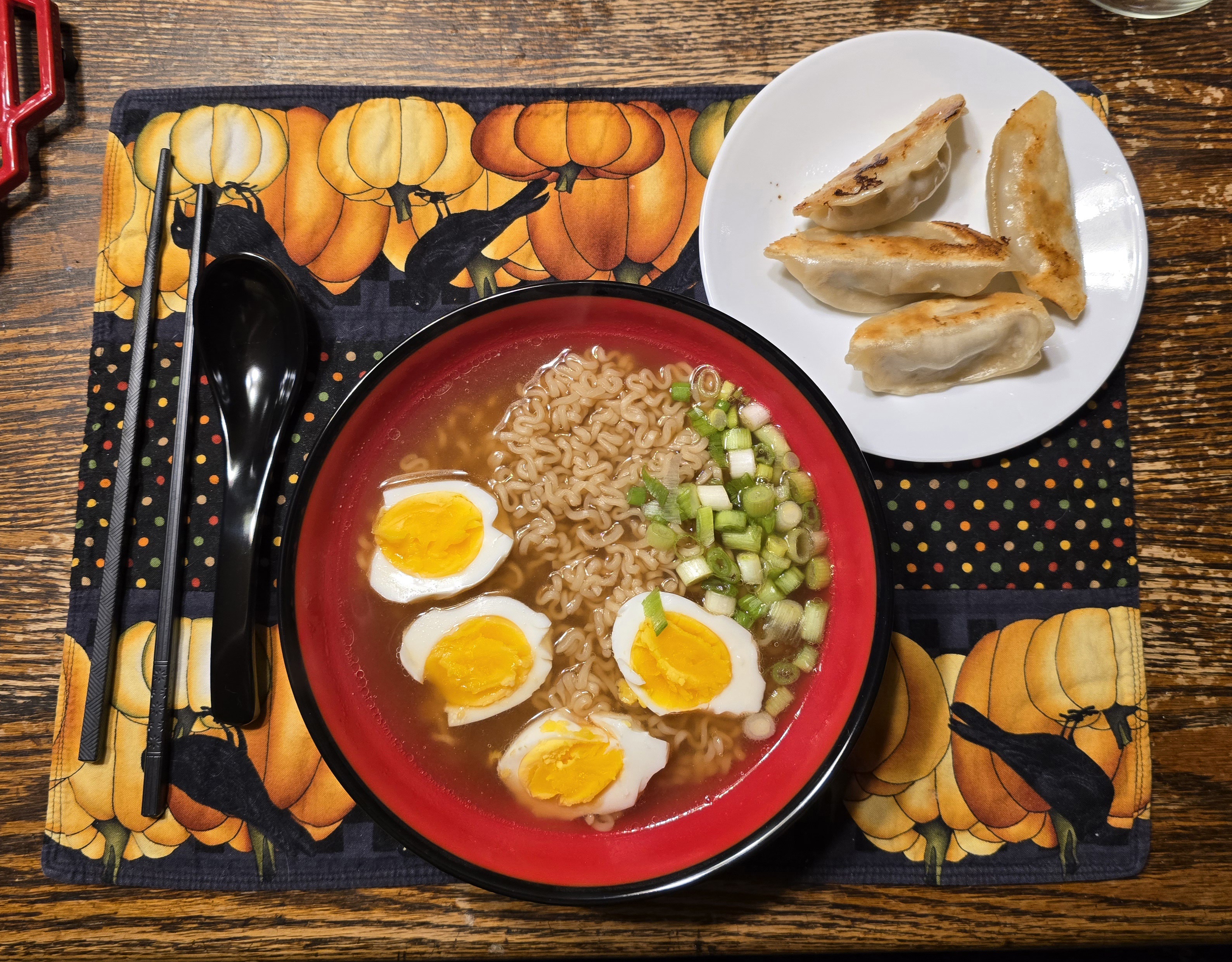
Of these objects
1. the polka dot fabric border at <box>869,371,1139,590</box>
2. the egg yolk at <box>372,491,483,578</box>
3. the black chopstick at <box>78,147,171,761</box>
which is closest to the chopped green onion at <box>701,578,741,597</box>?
the polka dot fabric border at <box>869,371,1139,590</box>

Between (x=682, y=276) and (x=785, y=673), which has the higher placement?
(x=682, y=276)

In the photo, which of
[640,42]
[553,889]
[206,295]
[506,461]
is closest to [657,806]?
[553,889]

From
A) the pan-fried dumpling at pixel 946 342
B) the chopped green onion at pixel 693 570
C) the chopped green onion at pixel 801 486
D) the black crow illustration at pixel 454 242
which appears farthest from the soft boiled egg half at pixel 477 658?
the pan-fried dumpling at pixel 946 342

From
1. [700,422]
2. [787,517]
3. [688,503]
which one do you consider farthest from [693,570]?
[700,422]

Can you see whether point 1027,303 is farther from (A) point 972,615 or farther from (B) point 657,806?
(B) point 657,806

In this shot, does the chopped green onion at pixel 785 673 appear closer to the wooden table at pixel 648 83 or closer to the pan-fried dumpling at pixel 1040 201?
the wooden table at pixel 648 83

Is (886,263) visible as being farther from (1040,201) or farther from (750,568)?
(750,568)

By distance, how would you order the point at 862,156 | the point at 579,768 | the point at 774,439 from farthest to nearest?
the point at 862,156, the point at 774,439, the point at 579,768
